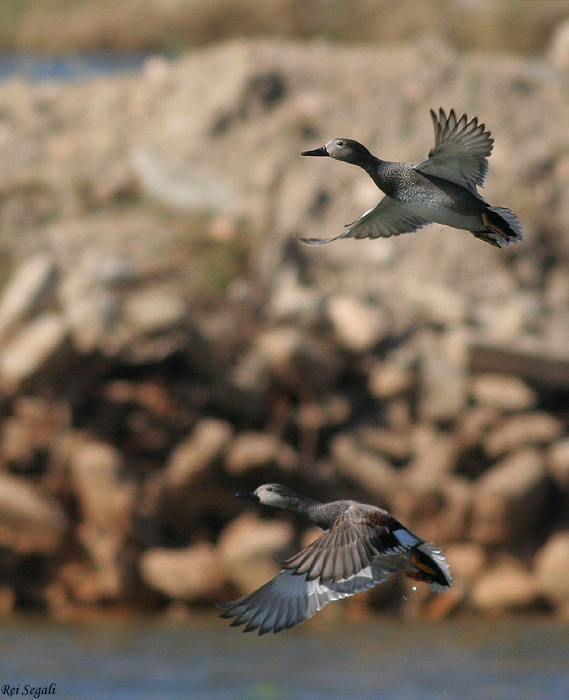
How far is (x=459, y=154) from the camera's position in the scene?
13.1 ft

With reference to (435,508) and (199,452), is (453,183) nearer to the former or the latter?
(199,452)

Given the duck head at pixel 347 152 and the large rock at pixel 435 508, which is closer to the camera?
the duck head at pixel 347 152

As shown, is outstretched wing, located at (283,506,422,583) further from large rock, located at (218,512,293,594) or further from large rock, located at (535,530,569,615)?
large rock, located at (535,530,569,615)

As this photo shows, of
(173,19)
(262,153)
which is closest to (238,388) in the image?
(262,153)

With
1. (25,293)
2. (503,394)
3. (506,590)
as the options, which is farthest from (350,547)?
(25,293)

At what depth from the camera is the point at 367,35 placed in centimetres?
1652

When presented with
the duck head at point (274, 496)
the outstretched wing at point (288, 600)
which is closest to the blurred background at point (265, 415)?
the duck head at point (274, 496)

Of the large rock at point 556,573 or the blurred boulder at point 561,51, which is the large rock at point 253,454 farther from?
the blurred boulder at point 561,51

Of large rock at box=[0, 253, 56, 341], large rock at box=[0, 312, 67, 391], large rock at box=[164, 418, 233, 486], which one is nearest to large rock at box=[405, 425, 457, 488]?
large rock at box=[164, 418, 233, 486]

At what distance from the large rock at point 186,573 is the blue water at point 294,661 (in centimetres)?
30

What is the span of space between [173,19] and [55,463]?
8294mm

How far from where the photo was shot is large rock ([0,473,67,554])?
9039 millimetres

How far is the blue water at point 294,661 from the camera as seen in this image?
8.18 meters

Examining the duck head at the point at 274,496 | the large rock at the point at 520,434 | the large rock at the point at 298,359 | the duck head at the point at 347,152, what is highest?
the large rock at the point at 298,359
